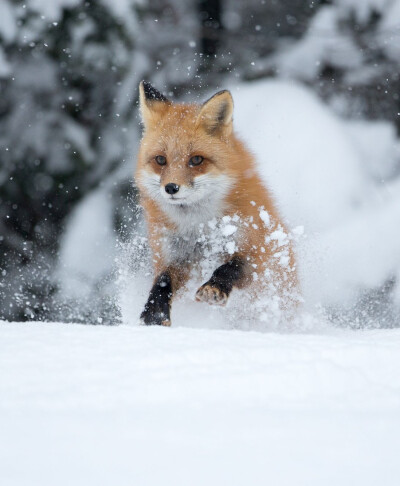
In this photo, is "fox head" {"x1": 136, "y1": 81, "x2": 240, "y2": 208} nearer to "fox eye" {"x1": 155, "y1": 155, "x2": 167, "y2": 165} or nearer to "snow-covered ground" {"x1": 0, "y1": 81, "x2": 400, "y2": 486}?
→ "fox eye" {"x1": 155, "y1": 155, "x2": 167, "y2": 165}

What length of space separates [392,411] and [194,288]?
7.90 feet

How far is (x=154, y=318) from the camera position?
3.53m

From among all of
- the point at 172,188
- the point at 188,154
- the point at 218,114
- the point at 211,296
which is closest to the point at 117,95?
the point at 218,114

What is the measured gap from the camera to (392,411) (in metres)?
1.73

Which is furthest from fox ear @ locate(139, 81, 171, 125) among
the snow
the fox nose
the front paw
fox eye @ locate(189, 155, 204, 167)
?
the snow

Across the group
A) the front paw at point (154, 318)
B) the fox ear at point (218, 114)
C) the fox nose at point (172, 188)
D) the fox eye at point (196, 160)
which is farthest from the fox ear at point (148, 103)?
the front paw at point (154, 318)

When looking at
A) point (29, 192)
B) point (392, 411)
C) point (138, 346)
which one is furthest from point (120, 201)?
point (392, 411)

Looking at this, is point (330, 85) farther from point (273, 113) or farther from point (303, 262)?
point (303, 262)

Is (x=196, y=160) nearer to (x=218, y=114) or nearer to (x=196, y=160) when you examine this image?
(x=196, y=160)

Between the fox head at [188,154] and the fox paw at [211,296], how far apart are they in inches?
26.0

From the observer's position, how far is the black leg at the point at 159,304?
352 centimetres

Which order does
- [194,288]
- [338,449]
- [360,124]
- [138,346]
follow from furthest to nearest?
[360,124]
[194,288]
[138,346]
[338,449]

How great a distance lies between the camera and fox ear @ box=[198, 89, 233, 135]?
3.99 metres

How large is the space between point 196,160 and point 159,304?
0.93 meters
